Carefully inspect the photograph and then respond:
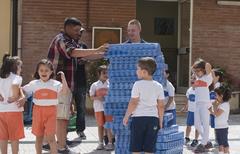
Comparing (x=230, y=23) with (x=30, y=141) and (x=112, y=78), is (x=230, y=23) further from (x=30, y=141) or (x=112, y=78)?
(x=112, y=78)

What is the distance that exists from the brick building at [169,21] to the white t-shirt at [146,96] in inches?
353

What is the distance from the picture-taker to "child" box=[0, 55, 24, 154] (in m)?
6.84

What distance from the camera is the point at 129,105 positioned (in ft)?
20.2

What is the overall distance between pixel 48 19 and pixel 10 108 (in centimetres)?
830

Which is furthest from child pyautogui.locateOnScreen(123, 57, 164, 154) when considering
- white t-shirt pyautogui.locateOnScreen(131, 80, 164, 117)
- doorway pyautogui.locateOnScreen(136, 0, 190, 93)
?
doorway pyautogui.locateOnScreen(136, 0, 190, 93)

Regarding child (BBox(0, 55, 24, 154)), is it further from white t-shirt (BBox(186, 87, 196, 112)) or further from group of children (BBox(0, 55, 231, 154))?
white t-shirt (BBox(186, 87, 196, 112))

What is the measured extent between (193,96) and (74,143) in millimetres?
2350

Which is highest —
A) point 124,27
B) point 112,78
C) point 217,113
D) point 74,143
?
point 124,27

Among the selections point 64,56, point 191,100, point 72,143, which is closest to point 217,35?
point 191,100

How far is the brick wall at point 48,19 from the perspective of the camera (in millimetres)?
14734

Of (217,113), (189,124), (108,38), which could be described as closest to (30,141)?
(189,124)

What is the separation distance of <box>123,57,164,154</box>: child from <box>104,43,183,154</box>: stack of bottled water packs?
45 cm

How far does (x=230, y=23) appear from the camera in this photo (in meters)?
16.2

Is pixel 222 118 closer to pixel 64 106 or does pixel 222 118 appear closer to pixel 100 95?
pixel 100 95
